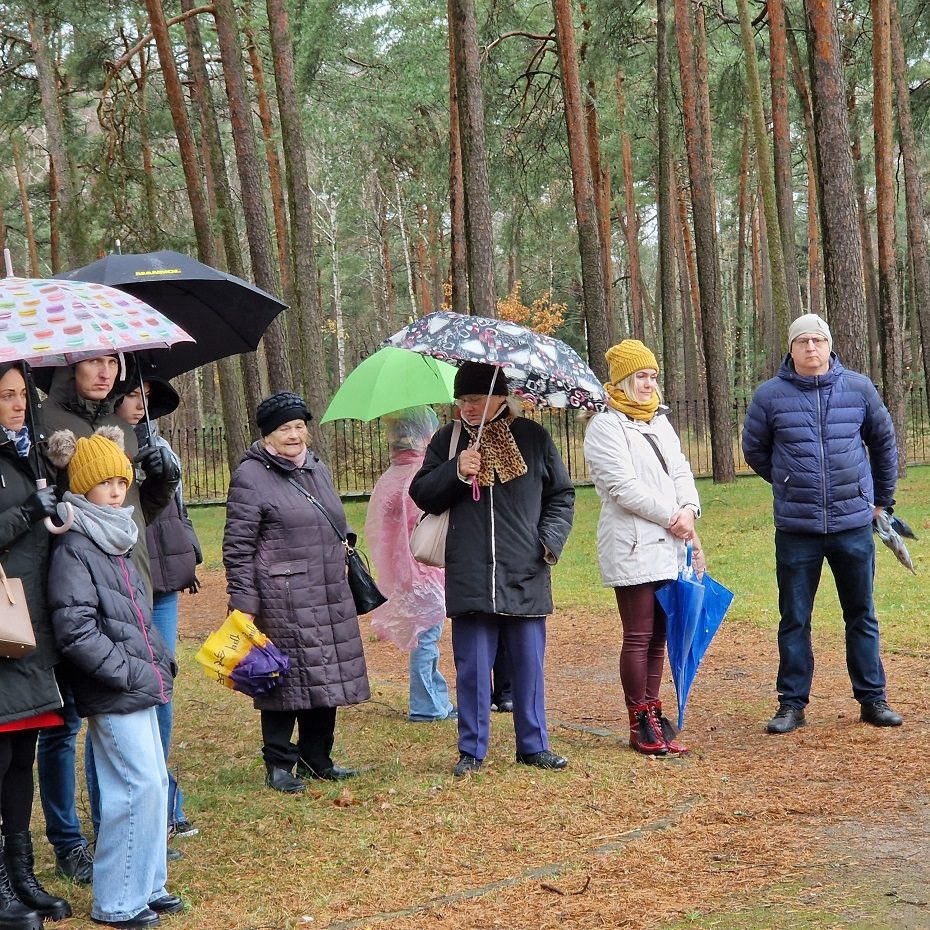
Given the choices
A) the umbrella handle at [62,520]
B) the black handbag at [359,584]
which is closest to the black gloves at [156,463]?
the umbrella handle at [62,520]

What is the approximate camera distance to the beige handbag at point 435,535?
573 centimetres

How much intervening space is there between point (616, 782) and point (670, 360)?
768 inches

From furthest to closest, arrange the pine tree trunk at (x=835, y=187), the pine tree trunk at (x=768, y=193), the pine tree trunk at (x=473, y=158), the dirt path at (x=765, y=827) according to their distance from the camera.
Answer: the pine tree trunk at (x=768, y=193), the pine tree trunk at (x=473, y=158), the pine tree trunk at (x=835, y=187), the dirt path at (x=765, y=827)

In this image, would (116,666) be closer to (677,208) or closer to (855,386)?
(855,386)

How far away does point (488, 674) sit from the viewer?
5.66 metres

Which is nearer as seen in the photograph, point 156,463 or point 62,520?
point 62,520

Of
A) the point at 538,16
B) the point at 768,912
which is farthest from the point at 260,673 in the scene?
the point at 538,16

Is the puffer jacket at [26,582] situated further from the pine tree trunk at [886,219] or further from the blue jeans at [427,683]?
the pine tree trunk at [886,219]

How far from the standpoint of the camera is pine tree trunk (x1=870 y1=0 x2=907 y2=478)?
17.5m

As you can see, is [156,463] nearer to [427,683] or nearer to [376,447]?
[427,683]

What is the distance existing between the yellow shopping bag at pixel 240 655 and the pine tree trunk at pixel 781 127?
15.0 meters

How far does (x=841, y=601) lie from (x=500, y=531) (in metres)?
1.94

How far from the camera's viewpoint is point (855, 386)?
618 centimetres

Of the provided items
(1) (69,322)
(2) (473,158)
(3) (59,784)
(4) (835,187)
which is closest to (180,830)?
(3) (59,784)
